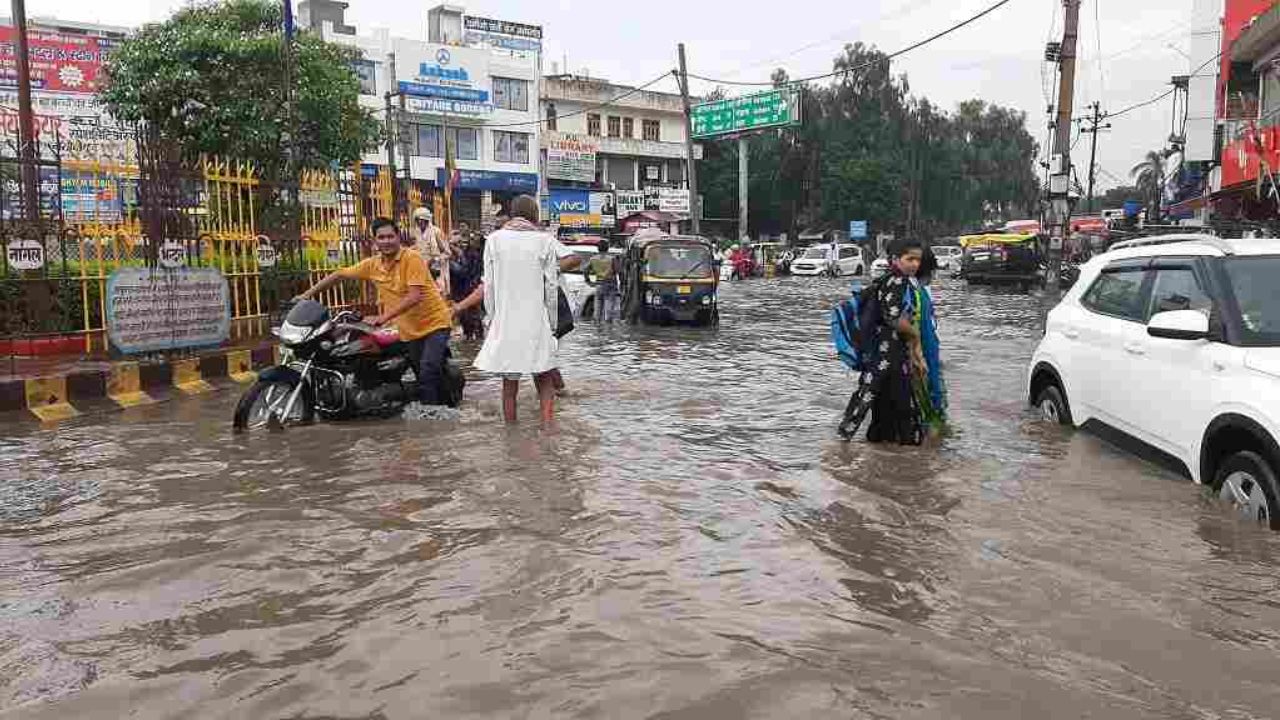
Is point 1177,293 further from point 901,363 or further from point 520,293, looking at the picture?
point 520,293

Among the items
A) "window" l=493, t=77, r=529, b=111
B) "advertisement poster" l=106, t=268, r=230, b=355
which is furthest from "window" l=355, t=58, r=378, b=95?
"advertisement poster" l=106, t=268, r=230, b=355

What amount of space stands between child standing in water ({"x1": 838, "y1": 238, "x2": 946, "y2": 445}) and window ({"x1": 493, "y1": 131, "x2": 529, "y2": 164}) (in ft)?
130

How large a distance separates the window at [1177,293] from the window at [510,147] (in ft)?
134

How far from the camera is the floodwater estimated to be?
10.1 ft

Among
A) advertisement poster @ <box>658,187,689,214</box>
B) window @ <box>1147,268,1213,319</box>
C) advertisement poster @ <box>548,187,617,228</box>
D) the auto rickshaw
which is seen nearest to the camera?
window @ <box>1147,268,1213,319</box>

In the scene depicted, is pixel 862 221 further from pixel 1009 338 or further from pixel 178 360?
pixel 178 360

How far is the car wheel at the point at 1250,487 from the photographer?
14.5 feet

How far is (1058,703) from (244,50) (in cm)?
2284

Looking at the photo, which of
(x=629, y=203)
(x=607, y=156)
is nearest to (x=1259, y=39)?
(x=629, y=203)

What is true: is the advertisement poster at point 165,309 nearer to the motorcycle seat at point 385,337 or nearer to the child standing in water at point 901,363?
the motorcycle seat at point 385,337

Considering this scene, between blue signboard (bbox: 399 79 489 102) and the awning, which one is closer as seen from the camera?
the awning

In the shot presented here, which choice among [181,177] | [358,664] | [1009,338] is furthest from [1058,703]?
[1009,338]

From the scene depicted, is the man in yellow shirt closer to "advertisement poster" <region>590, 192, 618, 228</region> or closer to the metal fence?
the metal fence

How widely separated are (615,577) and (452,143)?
134ft
